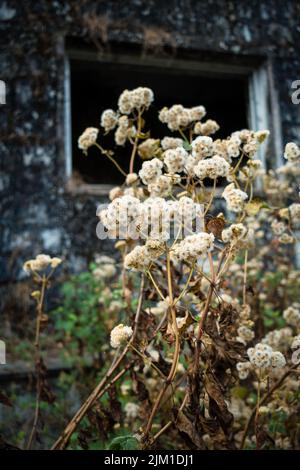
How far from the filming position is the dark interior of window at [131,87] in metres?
5.89

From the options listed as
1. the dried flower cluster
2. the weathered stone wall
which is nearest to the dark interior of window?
the weathered stone wall

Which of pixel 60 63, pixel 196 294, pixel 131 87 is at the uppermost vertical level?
pixel 131 87

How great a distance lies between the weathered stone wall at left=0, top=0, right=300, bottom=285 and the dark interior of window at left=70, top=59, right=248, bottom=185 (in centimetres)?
89

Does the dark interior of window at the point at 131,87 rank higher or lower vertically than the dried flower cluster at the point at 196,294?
higher

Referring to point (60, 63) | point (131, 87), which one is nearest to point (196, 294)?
point (60, 63)

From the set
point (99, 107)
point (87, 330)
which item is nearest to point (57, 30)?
point (87, 330)

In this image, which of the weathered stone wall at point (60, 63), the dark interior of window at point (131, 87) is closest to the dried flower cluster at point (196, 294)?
the weathered stone wall at point (60, 63)

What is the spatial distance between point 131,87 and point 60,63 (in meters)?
1.75

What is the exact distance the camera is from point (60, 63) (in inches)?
169

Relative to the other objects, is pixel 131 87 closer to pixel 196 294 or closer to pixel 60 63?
pixel 60 63

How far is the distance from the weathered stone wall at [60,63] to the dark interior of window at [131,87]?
2.93 feet

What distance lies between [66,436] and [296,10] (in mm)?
4306

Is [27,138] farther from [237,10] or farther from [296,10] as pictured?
[296,10]

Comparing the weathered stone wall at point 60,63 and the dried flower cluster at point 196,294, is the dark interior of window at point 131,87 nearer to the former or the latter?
the weathered stone wall at point 60,63
